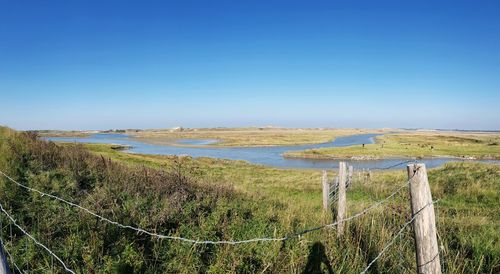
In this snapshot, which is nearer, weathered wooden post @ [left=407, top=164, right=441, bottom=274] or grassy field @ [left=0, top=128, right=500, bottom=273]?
weathered wooden post @ [left=407, top=164, right=441, bottom=274]

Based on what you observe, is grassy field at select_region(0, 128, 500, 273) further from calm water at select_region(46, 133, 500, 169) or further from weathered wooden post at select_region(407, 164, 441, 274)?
calm water at select_region(46, 133, 500, 169)

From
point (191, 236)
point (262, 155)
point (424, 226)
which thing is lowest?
point (262, 155)

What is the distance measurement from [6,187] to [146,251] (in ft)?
13.8

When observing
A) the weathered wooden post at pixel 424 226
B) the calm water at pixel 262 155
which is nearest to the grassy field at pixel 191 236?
the weathered wooden post at pixel 424 226

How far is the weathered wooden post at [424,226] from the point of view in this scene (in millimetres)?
3017

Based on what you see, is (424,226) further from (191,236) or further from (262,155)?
(262,155)

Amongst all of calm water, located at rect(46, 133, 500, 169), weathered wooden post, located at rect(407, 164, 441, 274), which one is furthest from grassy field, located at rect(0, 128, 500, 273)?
calm water, located at rect(46, 133, 500, 169)

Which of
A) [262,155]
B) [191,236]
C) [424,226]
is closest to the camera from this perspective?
[424,226]

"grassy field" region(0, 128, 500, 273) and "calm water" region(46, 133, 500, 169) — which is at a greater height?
"grassy field" region(0, 128, 500, 273)

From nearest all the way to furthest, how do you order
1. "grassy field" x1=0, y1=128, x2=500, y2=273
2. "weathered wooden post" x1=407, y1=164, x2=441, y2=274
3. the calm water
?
"weathered wooden post" x1=407, y1=164, x2=441, y2=274, "grassy field" x1=0, y1=128, x2=500, y2=273, the calm water

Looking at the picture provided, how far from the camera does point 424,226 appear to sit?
305cm

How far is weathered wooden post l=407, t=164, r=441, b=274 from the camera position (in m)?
3.02

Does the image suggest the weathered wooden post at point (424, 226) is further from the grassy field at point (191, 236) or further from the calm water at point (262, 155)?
the calm water at point (262, 155)

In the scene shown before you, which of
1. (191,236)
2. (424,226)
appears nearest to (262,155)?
(191,236)
